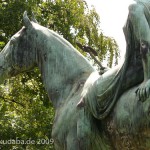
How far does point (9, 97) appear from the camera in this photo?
1449 centimetres

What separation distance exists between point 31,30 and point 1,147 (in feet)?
24.8

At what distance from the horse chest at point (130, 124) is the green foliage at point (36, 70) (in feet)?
26.8

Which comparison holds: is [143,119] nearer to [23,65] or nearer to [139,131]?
[139,131]

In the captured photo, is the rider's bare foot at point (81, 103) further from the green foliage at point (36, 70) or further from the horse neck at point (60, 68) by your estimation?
the green foliage at point (36, 70)

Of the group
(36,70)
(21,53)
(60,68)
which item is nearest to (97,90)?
(60,68)

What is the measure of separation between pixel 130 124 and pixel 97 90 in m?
0.50

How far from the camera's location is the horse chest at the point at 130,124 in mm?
4371

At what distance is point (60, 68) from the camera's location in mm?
5375

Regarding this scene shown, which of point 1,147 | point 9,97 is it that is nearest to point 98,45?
point 9,97

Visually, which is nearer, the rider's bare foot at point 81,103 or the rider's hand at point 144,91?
the rider's hand at point 144,91

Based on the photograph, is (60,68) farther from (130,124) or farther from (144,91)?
(144,91)

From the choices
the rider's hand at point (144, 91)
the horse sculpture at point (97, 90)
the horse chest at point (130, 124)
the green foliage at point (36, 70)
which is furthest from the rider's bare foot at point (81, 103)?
the green foliage at point (36, 70)

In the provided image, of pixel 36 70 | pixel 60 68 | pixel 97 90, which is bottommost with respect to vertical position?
pixel 97 90

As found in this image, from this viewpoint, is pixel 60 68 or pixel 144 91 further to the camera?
pixel 60 68
